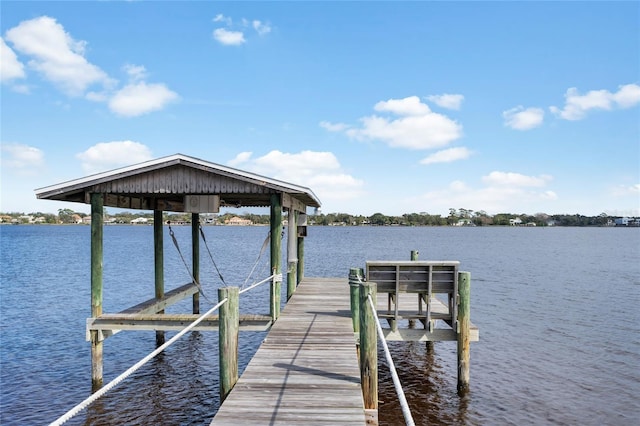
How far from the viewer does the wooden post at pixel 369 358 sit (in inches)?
295

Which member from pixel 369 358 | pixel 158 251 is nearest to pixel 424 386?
pixel 369 358

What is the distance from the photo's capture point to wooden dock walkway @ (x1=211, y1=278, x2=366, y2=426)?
6.07 metres

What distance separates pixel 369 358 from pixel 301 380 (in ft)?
3.68

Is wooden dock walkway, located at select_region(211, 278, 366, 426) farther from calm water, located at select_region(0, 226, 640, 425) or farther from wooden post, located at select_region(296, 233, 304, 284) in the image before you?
wooden post, located at select_region(296, 233, 304, 284)

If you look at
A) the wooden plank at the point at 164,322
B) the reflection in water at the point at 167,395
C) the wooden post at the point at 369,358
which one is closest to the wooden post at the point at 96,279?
the wooden plank at the point at 164,322

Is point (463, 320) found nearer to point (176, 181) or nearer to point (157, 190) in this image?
point (176, 181)

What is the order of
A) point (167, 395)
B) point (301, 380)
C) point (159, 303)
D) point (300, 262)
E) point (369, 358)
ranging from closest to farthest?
point (301, 380), point (369, 358), point (167, 395), point (159, 303), point (300, 262)

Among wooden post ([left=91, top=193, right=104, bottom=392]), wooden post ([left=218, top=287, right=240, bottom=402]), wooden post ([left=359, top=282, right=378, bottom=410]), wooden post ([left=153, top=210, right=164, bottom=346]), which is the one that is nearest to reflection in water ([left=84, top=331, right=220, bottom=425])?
wooden post ([left=91, top=193, right=104, bottom=392])

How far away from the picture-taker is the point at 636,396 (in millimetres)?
12875

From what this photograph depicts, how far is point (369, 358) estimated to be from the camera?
754 cm

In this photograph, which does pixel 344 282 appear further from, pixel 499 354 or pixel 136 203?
pixel 136 203

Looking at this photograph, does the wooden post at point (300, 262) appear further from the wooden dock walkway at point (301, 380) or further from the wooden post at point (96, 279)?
the wooden post at point (96, 279)

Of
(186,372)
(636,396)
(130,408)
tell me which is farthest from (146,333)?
(636,396)

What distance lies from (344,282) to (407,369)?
4.39 metres
